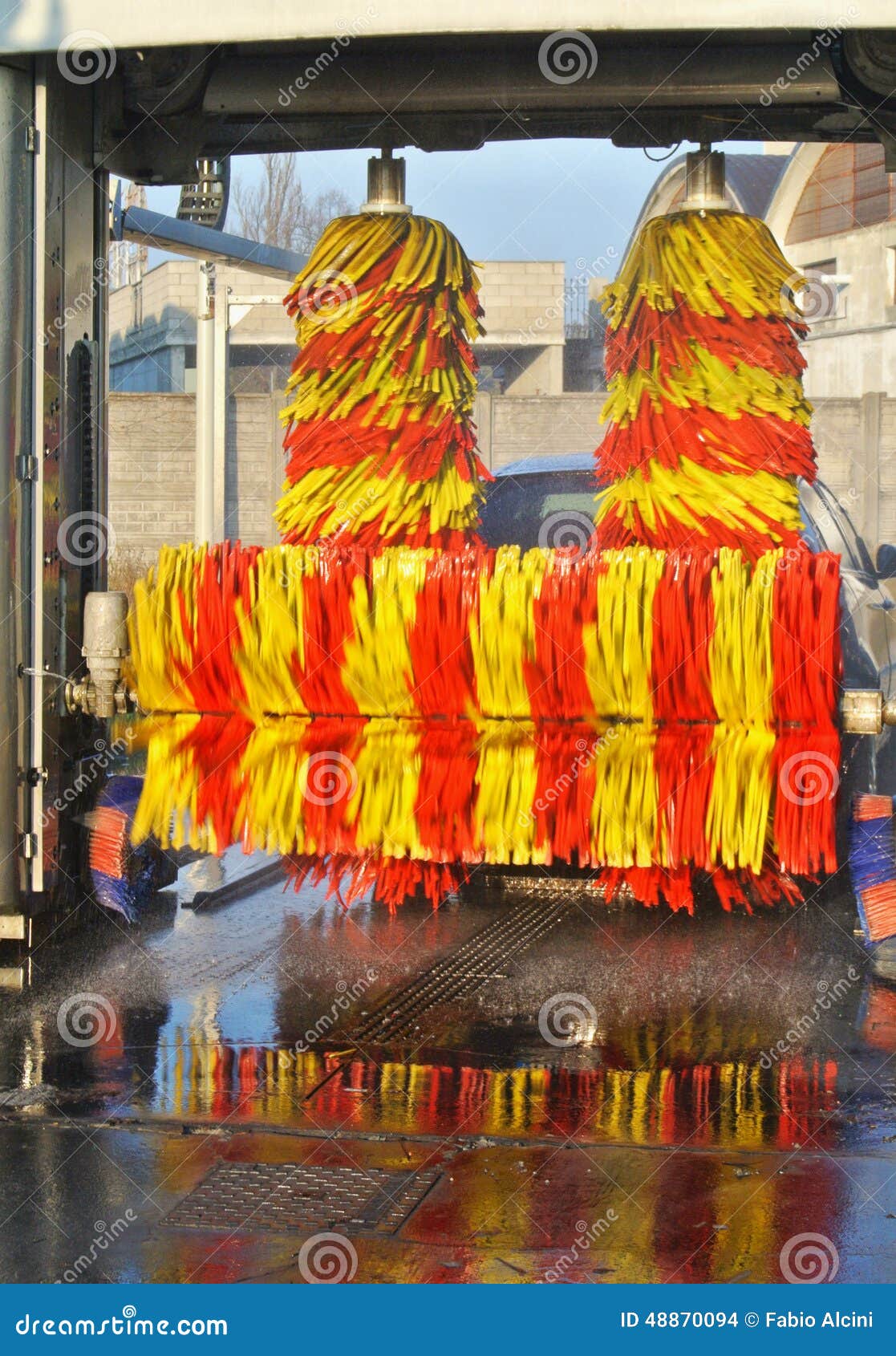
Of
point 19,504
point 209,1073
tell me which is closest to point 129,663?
point 19,504

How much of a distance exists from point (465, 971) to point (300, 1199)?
204 centimetres

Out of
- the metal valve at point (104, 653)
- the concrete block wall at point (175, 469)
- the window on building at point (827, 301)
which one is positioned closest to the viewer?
the metal valve at point (104, 653)

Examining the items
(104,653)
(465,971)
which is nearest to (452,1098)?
(465,971)

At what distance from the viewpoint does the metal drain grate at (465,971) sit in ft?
17.0

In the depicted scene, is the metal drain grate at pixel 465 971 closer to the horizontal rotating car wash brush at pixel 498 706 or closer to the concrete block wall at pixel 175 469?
the horizontal rotating car wash brush at pixel 498 706

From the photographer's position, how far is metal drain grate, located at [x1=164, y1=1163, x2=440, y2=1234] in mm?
3656

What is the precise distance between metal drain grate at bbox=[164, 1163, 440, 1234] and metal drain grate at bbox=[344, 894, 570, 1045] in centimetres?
106

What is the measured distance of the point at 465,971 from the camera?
5801 millimetres

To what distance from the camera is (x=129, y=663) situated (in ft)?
18.6

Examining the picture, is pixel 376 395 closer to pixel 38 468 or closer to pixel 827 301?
pixel 38 468

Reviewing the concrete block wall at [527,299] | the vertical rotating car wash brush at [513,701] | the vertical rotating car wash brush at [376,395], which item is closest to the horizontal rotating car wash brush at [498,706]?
the vertical rotating car wash brush at [513,701]

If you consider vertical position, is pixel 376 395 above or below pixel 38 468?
above

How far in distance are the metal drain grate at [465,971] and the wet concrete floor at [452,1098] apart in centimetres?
2

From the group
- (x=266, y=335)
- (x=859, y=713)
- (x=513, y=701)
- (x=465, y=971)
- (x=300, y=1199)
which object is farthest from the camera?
(x=266, y=335)
